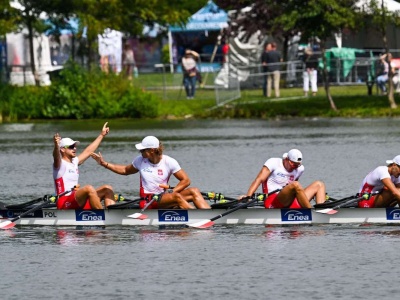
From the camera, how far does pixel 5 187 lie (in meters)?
30.2

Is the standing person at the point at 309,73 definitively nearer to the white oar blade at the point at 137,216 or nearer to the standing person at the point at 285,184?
the standing person at the point at 285,184

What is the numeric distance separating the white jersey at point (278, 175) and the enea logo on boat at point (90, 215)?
261 centimetres

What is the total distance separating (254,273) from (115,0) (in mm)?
39086

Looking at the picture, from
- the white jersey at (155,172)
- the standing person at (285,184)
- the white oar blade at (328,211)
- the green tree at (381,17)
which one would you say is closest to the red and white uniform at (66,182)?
the white jersey at (155,172)

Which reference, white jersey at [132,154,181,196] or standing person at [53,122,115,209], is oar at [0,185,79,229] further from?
white jersey at [132,154,181,196]

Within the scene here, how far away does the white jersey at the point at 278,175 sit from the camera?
2214cm

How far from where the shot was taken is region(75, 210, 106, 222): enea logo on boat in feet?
71.5

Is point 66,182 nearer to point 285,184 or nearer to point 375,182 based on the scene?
point 285,184

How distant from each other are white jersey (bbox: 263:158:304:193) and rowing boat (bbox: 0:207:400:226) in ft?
1.93

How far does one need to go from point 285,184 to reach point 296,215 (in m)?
0.64

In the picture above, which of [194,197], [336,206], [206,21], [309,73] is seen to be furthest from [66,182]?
[206,21]

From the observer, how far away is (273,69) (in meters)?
54.7

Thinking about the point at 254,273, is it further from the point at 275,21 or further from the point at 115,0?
the point at 115,0

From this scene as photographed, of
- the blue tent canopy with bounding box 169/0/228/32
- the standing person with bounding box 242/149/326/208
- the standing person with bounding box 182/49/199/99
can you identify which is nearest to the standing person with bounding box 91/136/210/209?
the standing person with bounding box 242/149/326/208
